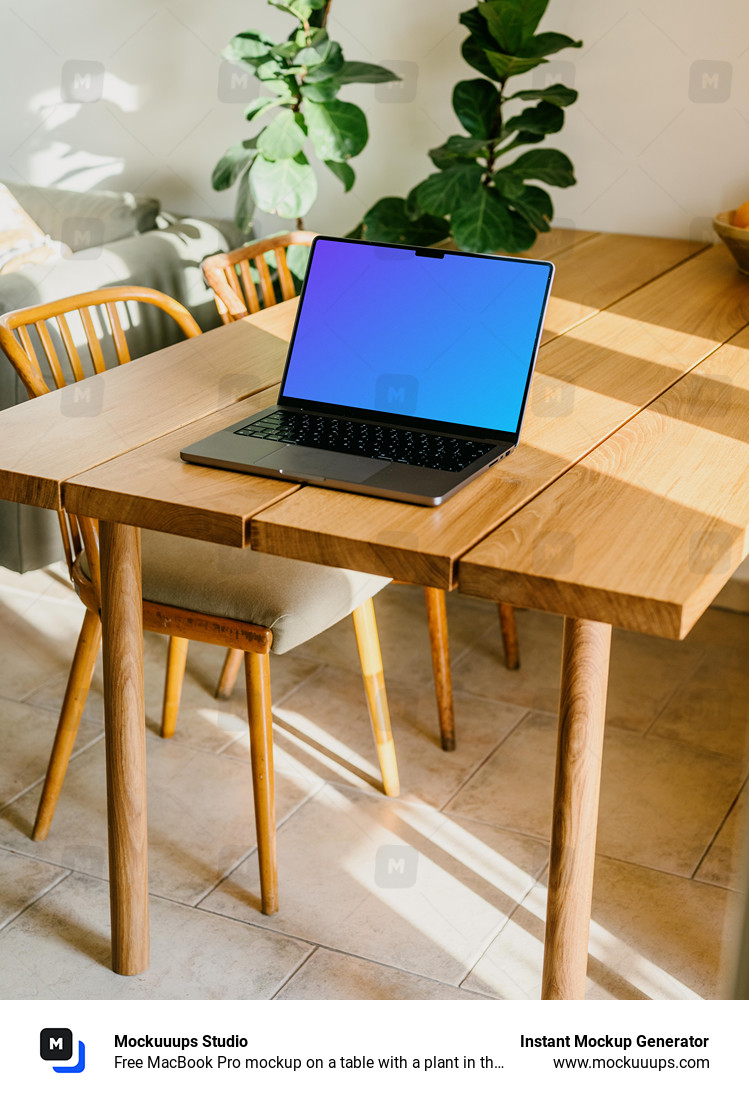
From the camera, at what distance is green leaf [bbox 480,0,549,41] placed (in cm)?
227

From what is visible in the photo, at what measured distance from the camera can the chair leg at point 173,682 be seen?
2088 mm

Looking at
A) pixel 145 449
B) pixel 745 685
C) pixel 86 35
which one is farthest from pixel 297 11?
pixel 745 685

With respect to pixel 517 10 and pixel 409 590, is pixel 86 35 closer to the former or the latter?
pixel 517 10

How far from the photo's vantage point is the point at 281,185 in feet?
8.41

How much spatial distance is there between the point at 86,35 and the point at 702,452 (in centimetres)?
241

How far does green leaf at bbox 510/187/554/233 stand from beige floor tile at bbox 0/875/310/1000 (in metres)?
1.47

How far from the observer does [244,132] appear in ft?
9.84

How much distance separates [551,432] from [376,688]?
0.65 metres

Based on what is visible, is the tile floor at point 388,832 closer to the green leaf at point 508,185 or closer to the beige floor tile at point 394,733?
the beige floor tile at point 394,733

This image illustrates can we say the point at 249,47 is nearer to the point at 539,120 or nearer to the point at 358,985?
the point at 539,120
